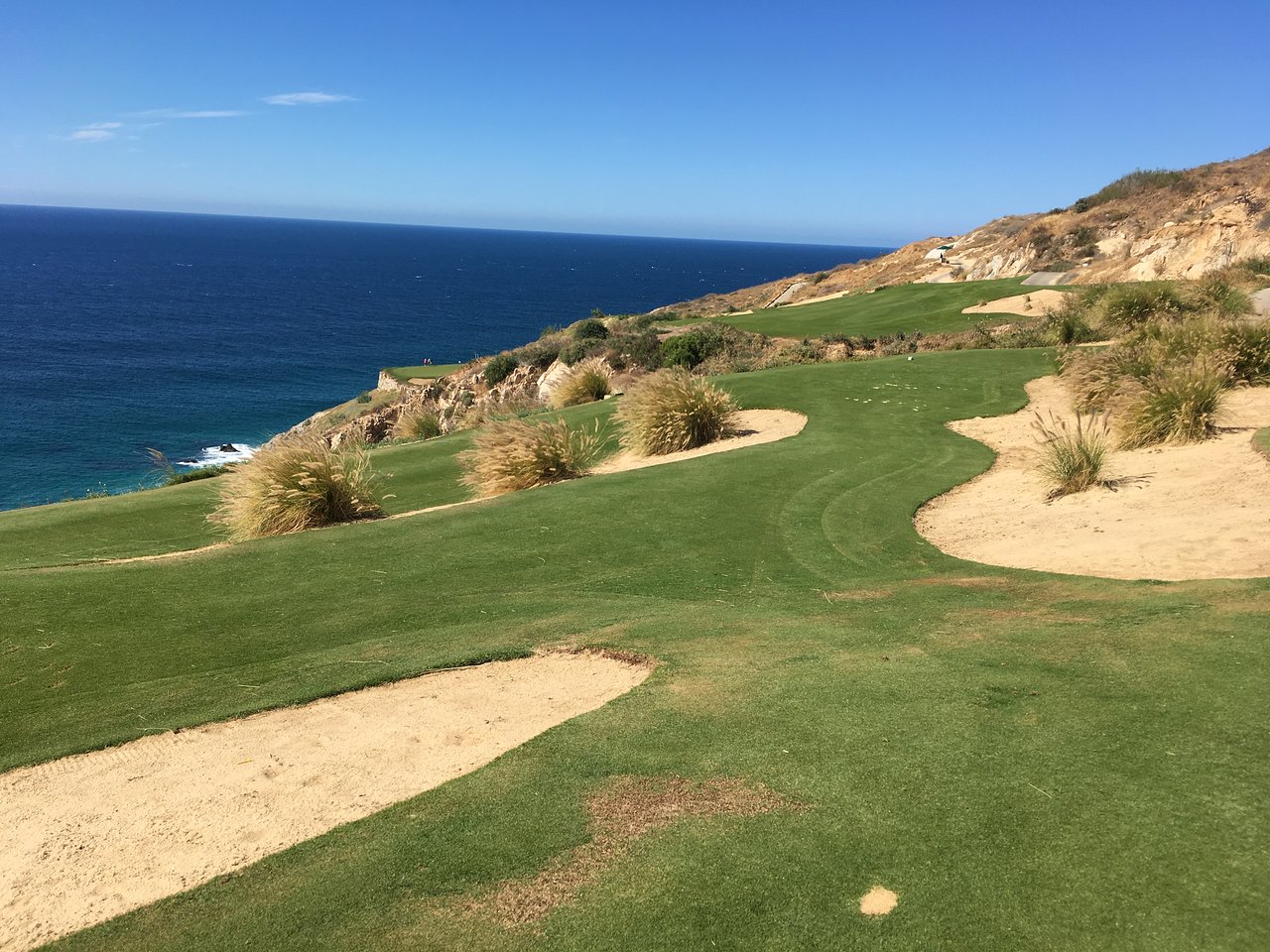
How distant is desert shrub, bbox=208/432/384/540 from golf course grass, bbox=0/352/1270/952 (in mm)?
1076

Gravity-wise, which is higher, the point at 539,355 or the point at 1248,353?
the point at 1248,353

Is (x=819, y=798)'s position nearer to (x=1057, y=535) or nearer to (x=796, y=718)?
(x=796, y=718)

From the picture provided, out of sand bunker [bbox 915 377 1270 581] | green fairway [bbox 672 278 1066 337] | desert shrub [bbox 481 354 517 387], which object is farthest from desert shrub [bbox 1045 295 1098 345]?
desert shrub [bbox 481 354 517 387]

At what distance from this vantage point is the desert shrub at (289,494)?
12812 millimetres

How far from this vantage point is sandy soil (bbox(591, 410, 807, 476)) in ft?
53.3

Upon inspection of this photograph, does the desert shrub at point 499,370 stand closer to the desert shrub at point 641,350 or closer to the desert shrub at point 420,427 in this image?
the desert shrub at point 641,350

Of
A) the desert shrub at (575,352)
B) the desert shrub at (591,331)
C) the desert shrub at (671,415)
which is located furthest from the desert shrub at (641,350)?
the desert shrub at (671,415)

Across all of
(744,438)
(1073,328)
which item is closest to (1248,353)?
(1073,328)

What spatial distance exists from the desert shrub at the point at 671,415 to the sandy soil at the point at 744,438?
231 mm

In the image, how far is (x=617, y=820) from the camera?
15.7ft

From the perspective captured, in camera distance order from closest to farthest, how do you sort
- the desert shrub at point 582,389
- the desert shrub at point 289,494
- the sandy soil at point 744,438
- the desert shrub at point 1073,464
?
the desert shrub at point 1073,464 < the desert shrub at point 289,494 < the sandy soil at point 744,438 < the desert shrub at point 582,389

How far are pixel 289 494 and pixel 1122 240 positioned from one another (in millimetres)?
43531

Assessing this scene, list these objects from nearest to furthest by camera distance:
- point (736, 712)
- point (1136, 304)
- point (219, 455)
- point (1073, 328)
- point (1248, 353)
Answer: point (736, 712) < point (1248, 353) < point (1136, 304) < point (1073, 328) < point (219, 455)

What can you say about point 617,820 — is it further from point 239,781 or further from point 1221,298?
point 1221,298
